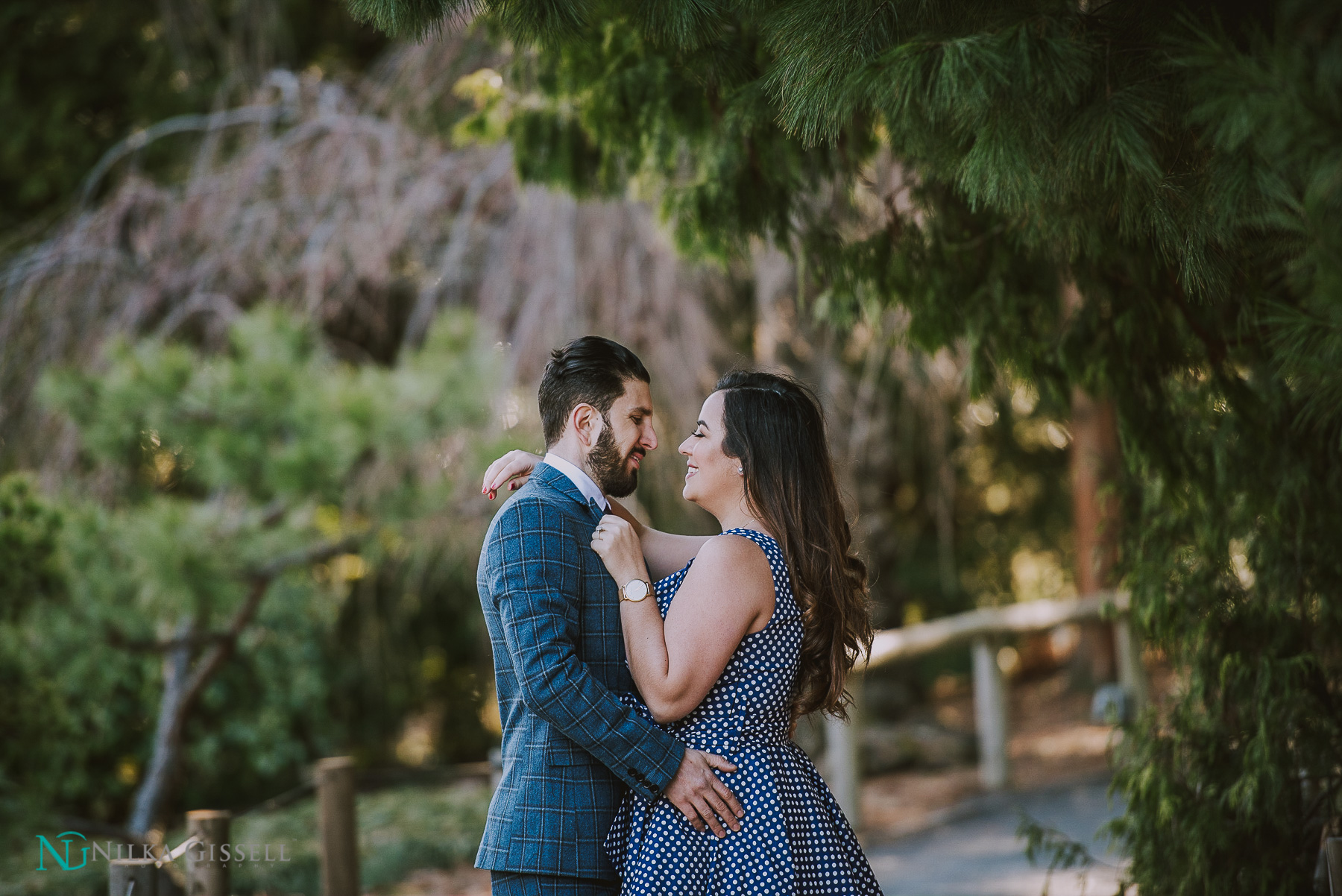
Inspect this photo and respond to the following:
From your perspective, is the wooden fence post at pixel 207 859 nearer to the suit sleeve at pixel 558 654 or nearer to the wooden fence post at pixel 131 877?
the wooden fence post at pixel 131 877

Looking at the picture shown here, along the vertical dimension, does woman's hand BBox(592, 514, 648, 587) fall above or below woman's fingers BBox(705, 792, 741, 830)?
above

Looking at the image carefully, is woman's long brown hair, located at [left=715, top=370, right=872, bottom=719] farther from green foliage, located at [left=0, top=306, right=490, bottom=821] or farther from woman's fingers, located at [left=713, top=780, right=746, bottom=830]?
green foliage, located at [left=0, top=306, right=490, bottom=821]

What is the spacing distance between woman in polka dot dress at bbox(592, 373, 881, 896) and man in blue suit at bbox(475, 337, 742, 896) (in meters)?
0.05

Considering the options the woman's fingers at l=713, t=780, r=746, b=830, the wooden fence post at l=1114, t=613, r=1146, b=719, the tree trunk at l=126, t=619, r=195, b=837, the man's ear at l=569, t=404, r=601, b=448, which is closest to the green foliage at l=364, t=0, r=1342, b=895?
the man's ear at l=569, t=404, r=601, b=448

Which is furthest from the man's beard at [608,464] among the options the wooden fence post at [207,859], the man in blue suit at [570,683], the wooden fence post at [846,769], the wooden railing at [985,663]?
the wooden fence post at [846,769]

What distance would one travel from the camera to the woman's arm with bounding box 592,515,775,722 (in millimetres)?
2156

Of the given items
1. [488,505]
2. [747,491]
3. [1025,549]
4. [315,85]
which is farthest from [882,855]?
[1025,549]

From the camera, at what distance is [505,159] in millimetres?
5852

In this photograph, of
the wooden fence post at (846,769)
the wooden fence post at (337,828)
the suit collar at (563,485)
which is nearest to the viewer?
the suit collar at (563,485)

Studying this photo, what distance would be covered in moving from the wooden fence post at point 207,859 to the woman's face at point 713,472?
1990 millimetres

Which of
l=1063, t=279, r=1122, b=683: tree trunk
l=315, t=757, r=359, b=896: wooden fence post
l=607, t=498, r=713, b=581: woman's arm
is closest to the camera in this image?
l=607, t=498, r=713, b=581: woman's arm

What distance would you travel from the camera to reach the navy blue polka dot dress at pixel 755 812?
7.00ft

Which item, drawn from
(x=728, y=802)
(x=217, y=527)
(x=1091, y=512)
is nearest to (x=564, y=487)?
(x=728, y=802)

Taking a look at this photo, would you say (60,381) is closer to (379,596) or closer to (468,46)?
(468,46)
